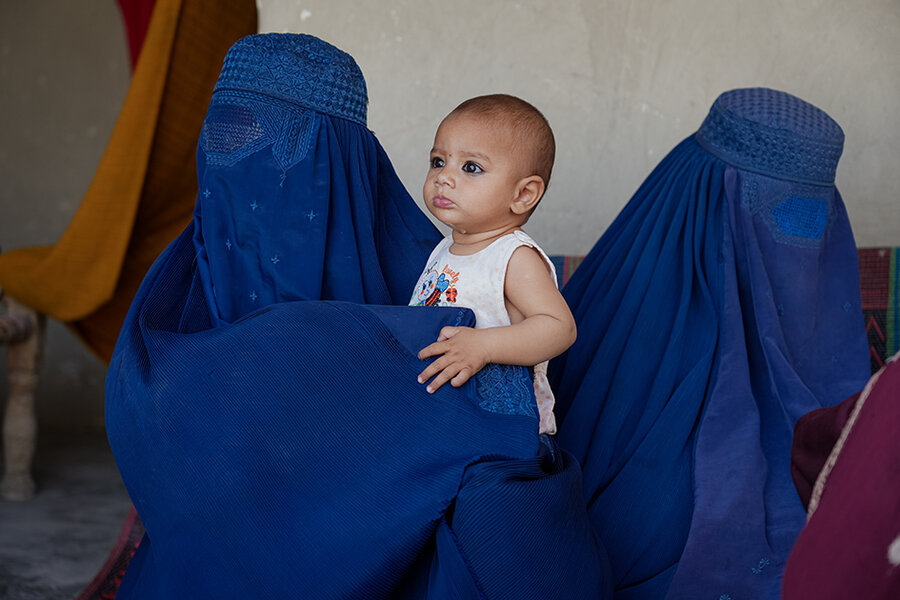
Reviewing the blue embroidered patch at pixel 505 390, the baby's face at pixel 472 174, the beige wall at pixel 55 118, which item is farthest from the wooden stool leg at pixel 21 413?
the blue embroidered patch at pixel 505 390

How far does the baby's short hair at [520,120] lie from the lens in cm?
146

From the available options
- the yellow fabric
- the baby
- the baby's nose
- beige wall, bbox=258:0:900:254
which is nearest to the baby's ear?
the baby

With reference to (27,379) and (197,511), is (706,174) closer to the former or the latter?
(197,511)

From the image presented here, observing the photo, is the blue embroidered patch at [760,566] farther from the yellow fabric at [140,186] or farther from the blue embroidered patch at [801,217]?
the yellow fabric at [140,186]

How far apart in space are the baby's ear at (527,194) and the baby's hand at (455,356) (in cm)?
31

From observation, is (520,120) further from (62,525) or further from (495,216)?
(62,525)

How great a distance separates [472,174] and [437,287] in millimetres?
200

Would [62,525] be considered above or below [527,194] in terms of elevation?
below

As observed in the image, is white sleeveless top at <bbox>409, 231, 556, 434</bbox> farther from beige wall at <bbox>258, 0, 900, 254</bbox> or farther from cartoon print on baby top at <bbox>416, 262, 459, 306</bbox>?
beige wall at <bbox>258, 0, 900, 254</bbox>

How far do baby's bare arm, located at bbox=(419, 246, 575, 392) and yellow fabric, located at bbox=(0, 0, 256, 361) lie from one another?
1991 millimetres

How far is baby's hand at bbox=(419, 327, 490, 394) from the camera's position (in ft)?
4.00

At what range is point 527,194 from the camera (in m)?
1.50

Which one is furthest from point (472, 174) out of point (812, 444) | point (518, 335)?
point (812, 444)

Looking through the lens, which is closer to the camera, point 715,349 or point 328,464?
point 328,464
